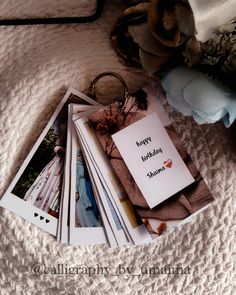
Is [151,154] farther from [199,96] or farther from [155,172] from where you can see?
[199,96]

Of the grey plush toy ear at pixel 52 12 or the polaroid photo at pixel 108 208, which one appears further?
the grey plush toy ear at pixel 52 12

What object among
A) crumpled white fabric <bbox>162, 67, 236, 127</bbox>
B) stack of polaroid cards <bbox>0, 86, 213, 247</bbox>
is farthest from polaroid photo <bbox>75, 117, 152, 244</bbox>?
crumpled white fabric <bbox>162, 67, 236, 127</bbox>

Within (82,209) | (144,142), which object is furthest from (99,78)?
(82,209)

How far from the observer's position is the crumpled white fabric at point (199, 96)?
28.0 inches

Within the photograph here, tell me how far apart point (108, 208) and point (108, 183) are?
1.9 inches

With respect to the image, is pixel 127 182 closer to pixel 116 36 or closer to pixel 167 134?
pixel 167 134

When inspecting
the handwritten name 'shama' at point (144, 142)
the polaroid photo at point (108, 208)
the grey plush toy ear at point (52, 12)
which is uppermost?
the grey plush toy ear at point (52, 12)

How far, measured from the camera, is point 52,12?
936 millimetres

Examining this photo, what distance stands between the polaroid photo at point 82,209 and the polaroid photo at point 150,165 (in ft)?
0.13

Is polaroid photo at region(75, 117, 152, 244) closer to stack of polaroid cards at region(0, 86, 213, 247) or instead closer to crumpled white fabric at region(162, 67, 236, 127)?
stack of polaroid cards at region(0, 86, 213, 247)

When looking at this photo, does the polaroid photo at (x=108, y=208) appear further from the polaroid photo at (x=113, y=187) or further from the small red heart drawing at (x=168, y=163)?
the small red heart drawing at (x=168, y=163)

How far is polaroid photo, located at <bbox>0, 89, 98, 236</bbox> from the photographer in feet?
2.61

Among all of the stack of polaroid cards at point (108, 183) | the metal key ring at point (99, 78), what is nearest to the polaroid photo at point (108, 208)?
the stack of polaroid cards at point (108, 183)

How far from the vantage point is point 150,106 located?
83 centimetres
